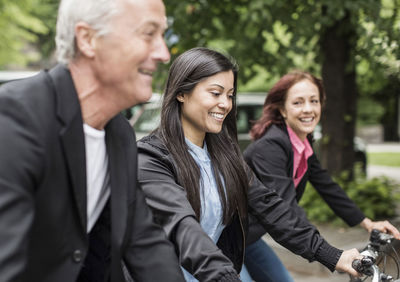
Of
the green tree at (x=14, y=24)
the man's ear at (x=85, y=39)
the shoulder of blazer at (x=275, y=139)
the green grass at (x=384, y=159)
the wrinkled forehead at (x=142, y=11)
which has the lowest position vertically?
the green grass at (x=384, y=159)

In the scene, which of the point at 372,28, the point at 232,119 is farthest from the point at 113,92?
the point at 372,28

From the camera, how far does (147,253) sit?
176cm

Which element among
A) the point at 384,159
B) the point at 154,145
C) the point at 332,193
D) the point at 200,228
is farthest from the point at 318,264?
the point at 384,159

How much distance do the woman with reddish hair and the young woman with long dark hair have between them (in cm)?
39

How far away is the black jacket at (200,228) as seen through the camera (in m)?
1.90

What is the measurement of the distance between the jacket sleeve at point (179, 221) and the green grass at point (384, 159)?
13.6 meters

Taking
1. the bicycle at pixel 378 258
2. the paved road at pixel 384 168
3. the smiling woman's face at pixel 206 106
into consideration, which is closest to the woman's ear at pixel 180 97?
the smiling woman's face at pixel 206 106

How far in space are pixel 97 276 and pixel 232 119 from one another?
1.19 metres

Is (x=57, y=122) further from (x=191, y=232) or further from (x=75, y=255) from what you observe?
(x=191, y=232)

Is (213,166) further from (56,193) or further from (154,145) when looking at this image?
(56,193)

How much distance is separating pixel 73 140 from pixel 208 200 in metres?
1.06

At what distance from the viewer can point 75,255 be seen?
1535mm

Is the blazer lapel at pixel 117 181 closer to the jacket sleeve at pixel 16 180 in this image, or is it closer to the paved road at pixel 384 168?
the jacket sleeve at pixel 16 180

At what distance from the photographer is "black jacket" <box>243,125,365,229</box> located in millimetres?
2938
